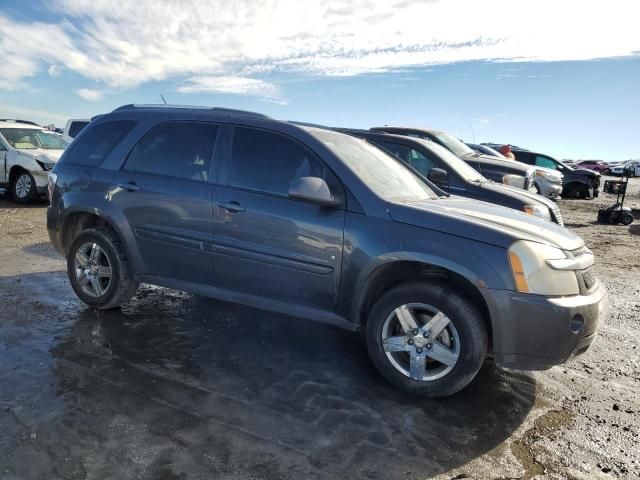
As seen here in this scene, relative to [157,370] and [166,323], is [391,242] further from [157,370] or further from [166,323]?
[166,323]

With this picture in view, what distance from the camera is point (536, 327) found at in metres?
3.29

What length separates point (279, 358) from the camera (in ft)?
13.6

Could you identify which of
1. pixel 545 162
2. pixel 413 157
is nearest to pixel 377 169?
pixel 413 157

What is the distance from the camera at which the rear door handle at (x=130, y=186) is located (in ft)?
15.4

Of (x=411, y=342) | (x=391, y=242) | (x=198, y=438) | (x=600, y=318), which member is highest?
(x=391, y=242)

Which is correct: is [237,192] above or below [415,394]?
above

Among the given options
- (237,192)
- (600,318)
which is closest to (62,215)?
(237,192)

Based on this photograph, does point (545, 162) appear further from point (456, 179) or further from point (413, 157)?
point (456, 179)

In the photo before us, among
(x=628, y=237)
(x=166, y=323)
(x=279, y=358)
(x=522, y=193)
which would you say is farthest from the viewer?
(x=628, y=237)

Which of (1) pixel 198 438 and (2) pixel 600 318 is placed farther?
(2) pixel 600 318

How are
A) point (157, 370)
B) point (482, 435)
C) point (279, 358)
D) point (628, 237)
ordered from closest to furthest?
point (482, 435) → point (157, 370) → point (279, 358) → point (628, 237)

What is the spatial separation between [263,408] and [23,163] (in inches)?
441

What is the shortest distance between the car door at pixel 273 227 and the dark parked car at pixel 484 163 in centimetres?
621

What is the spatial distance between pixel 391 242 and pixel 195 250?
5.60 feet
